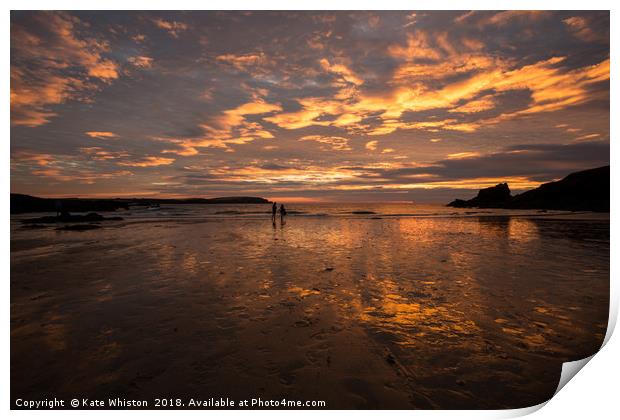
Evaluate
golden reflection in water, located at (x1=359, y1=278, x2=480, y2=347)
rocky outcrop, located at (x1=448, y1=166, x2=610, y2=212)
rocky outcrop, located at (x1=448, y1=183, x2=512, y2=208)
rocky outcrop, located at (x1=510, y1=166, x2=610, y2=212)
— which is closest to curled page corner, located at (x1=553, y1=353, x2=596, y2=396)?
golden reflection in water, located at (x1=359, y1=278, x2=480, y2=347)

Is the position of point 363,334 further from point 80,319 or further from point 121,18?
point 121,18

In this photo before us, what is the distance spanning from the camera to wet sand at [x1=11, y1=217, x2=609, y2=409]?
397 centimetres

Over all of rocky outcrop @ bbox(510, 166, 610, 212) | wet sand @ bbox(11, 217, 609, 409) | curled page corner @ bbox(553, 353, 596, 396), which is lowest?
curled page corner @ bbox(553, 353, 596, 396)

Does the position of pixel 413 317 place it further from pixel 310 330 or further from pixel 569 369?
pixel 569 369

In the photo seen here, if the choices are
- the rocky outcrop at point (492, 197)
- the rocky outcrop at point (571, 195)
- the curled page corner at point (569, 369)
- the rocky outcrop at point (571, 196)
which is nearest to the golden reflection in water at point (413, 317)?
the curled page corner at point (569, 369)

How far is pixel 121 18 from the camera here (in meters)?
8.15

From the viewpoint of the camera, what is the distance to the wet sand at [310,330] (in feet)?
13.0

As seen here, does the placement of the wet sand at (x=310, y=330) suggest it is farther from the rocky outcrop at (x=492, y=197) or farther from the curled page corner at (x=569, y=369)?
the rocky outcrop at (x=492, y=197)

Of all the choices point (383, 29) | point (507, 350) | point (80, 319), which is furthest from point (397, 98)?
point (80, 319)

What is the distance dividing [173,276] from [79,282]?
2.41 meters

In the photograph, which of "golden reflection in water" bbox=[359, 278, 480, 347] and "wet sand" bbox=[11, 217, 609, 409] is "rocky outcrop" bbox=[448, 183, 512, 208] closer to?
"wet sand" bbox=[11, 217, 609, 409]

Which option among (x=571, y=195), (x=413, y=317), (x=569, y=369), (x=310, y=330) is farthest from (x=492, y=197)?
(x=310, y=330)

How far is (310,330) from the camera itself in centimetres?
536

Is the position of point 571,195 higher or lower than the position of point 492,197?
lower
